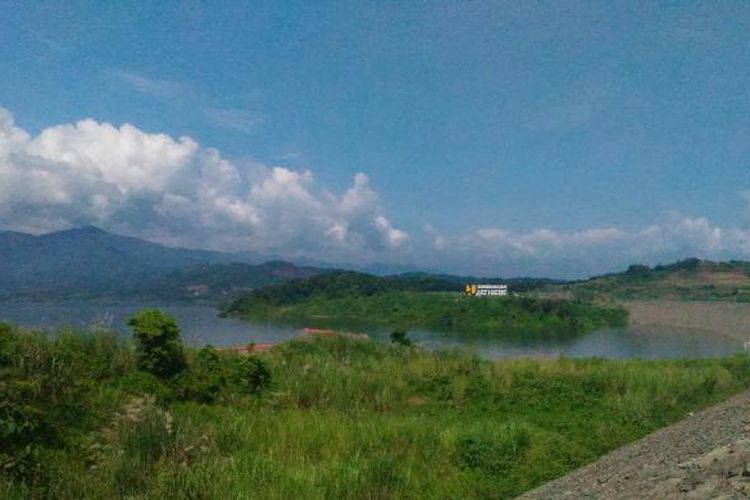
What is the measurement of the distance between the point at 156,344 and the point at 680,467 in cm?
938

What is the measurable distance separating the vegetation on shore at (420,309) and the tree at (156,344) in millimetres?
58124

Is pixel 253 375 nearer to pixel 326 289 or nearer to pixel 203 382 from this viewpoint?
pixel 203 382

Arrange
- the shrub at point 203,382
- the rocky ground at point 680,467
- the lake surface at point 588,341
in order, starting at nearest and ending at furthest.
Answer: the rocky ground at point 680,467
the shrub at point 203,382
the lake surface at point 588,341

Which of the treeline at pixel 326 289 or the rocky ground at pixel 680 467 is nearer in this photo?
the rocky ground at pixel 680 467

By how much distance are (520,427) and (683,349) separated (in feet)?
137

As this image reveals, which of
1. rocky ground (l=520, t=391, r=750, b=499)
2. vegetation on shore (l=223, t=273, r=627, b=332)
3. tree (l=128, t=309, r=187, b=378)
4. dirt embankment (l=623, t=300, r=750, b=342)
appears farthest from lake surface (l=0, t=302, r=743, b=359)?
rocky ground (l=520, t=391, r=750, b=499)

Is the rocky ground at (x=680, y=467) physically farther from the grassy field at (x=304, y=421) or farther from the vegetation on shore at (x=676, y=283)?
the vegetation on shore at (x=676, y=283)

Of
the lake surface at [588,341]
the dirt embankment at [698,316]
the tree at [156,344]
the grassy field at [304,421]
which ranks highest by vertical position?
the tree at [156,344]

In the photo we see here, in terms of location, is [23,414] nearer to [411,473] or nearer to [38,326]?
[411,473]

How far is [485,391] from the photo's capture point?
1468 cm

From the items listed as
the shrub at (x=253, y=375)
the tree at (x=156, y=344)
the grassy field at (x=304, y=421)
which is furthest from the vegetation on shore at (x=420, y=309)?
the tree at (x=156, y=344)

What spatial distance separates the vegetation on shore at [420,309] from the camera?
2815 inches

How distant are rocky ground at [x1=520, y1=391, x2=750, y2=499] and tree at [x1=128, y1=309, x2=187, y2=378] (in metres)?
7.44

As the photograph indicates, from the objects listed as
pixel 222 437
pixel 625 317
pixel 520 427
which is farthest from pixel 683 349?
pixel 222 437
